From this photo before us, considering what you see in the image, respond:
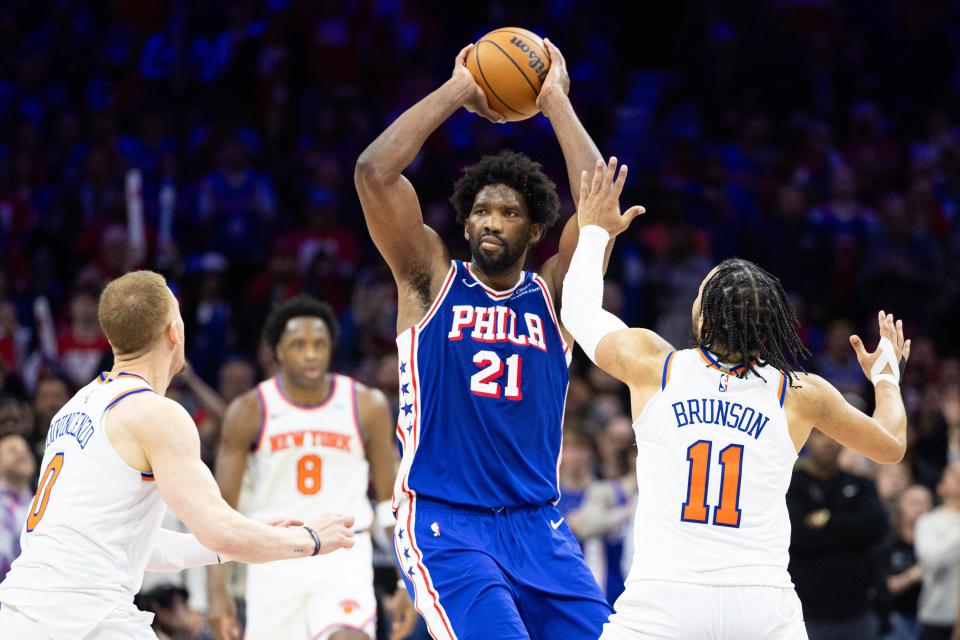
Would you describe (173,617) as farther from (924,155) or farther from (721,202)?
(924,155)

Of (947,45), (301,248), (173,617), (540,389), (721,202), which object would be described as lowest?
(173,617)

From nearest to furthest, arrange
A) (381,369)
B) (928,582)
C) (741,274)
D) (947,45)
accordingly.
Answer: (741,274) → (928,582) → (381,369) → (947,45)

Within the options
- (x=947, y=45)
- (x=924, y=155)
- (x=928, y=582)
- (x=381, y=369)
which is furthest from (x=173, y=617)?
(x=947, y=45)

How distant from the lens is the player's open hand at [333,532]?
4.73 metres

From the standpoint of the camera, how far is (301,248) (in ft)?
43.9

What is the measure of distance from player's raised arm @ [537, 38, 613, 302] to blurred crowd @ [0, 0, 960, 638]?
459 centimetres

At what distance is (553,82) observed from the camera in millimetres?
6074

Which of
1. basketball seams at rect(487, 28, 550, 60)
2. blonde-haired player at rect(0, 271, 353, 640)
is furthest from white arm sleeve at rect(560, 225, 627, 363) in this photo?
blonde-haired player at rect(0, 271, 353, 640)

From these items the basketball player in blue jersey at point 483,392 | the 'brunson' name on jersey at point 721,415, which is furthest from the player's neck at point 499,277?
the 'brunson' name on jersey at point 721,415

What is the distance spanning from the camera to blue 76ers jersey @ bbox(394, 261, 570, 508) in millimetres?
5594

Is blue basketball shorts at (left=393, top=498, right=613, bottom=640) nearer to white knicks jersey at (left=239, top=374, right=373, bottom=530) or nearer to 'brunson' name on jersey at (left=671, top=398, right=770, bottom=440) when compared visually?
'brunson' name on jersey at (left=671, top=398, right=770, bottom=440)

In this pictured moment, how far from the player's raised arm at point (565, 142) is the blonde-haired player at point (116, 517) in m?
1.79

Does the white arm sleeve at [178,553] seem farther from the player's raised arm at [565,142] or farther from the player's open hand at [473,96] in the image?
the player's open hand at [473,96]

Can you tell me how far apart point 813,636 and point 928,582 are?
4.19ft
